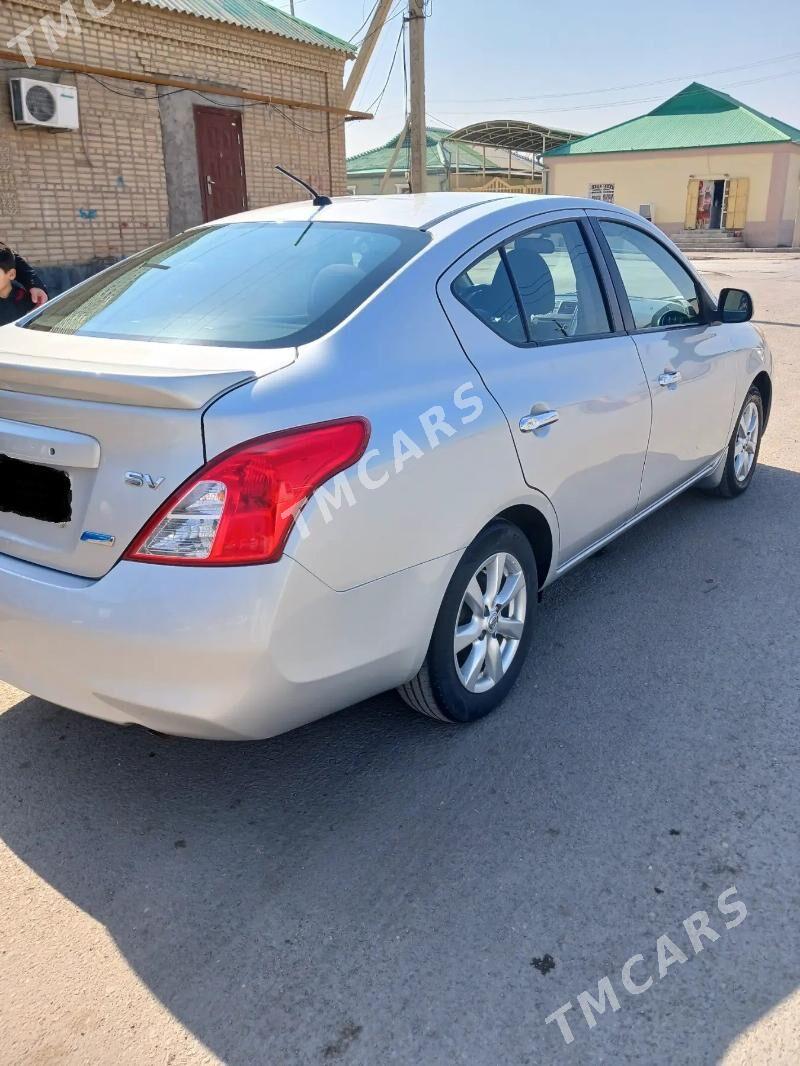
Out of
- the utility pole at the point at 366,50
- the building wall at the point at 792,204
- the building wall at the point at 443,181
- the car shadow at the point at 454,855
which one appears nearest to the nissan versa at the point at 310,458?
the car shadow at the point at 454,855

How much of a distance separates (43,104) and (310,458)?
34.4 feet

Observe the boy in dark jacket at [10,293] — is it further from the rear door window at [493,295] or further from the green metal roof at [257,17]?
the green metal roof at [257,17]

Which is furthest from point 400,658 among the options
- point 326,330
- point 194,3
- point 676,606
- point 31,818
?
point 194,3

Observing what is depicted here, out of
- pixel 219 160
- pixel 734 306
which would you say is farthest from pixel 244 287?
pixel 219 160

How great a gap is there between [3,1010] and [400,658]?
1.26 meters

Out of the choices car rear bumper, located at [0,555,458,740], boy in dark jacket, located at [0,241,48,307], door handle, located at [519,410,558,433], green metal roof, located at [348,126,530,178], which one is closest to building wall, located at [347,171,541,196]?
green metal roof, located at [348,126,530,178]

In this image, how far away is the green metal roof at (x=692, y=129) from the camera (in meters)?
36.4

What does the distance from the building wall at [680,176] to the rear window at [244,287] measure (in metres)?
36.0

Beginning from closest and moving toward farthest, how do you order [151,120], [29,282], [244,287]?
1. [244,287]
2. [29,282]
3. [151,120]

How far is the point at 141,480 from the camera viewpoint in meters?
2.15

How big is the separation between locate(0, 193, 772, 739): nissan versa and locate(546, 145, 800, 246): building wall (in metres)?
35.8

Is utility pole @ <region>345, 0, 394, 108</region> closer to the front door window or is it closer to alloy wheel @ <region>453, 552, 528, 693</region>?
the front door window

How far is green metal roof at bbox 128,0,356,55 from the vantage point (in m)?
12.5

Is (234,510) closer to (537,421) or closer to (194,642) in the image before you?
(194,642)
